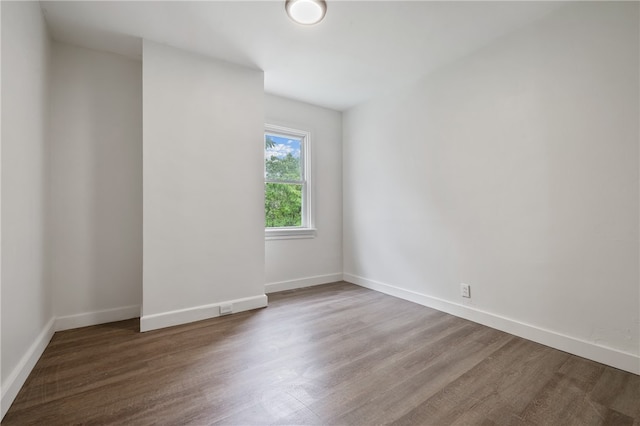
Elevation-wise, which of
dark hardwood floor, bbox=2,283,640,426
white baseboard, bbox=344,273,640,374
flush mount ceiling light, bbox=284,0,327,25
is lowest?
dark hardwood floor, bbox=2,283,640,426

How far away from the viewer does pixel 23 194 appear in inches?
69.7

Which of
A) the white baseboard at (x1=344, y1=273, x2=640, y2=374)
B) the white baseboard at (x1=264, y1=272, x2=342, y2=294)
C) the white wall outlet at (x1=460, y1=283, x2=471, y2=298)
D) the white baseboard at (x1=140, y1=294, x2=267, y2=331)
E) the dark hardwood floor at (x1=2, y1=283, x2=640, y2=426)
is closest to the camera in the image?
the dark hardwood floor at (x1=2, y1=283, x2=640, y2=426)

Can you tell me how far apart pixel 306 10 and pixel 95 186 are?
2424 millimetres

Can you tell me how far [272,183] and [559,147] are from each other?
294 cm

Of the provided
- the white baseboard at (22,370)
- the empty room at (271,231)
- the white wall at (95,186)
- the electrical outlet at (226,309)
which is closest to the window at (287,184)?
the empty room at (271,231)

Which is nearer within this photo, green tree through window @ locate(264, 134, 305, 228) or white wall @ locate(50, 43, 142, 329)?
white wall @ locate(50, 43, 142, 329)

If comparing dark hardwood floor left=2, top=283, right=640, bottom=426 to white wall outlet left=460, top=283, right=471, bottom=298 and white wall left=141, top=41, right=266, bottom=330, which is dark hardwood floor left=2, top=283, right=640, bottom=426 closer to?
white wall outlet left=460, top=283, right=471, bottom=298

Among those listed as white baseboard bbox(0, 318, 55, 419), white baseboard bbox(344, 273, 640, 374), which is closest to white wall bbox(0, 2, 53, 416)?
white baseboard bbox(0, 318, 55, 419)

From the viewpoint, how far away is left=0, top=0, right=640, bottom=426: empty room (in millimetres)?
1600

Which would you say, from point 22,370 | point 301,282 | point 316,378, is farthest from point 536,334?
point 22,370

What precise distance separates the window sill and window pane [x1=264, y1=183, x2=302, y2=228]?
0.38 feet

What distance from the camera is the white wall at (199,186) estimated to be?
8.30 ft

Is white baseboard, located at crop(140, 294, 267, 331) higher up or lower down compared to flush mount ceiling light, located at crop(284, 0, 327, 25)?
lower down

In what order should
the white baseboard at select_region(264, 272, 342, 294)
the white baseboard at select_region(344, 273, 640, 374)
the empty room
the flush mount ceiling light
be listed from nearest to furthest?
the empty room
the white baseboard at select_region(344, 273, 640, 374)
the flush mount ceiling light
the white baseboard at select_region(264, 272, 342, 294)
